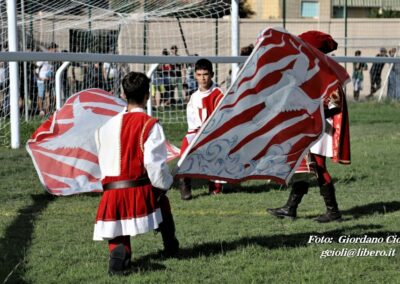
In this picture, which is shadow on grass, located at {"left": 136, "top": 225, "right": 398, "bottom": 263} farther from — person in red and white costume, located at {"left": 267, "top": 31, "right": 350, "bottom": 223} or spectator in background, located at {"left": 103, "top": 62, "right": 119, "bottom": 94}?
spectator in background, located at {"left": 103, "top": 62, "right": 119, "bottom": 94}

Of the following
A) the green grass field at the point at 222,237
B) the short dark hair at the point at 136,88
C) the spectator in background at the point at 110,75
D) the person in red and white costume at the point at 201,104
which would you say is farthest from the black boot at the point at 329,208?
the spectator in background at the point at 110,75

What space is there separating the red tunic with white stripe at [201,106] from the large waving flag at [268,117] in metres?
3.29

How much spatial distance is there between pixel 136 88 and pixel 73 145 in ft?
7.92

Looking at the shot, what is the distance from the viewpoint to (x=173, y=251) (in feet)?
→ 21.8

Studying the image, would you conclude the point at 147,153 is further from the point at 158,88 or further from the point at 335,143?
the point at 158,88

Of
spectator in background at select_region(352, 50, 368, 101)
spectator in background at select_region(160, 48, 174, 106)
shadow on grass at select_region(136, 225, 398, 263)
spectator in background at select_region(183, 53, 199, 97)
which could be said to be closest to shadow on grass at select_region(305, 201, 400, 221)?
shadow on grass at select_region(136, 225, 398, 263)

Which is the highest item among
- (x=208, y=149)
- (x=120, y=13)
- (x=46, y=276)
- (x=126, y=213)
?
(x=120, y=13)

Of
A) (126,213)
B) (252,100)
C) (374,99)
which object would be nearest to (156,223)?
(126,213)

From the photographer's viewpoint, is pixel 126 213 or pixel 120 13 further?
pixel 120 13

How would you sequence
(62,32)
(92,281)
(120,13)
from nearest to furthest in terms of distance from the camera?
1. (92,281)
2. (120,13)
3. (62,32)

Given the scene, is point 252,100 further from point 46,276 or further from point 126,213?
point 46,276

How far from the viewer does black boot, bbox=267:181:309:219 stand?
27.5 feet

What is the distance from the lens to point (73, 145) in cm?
843

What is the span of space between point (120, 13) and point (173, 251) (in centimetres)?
1301
